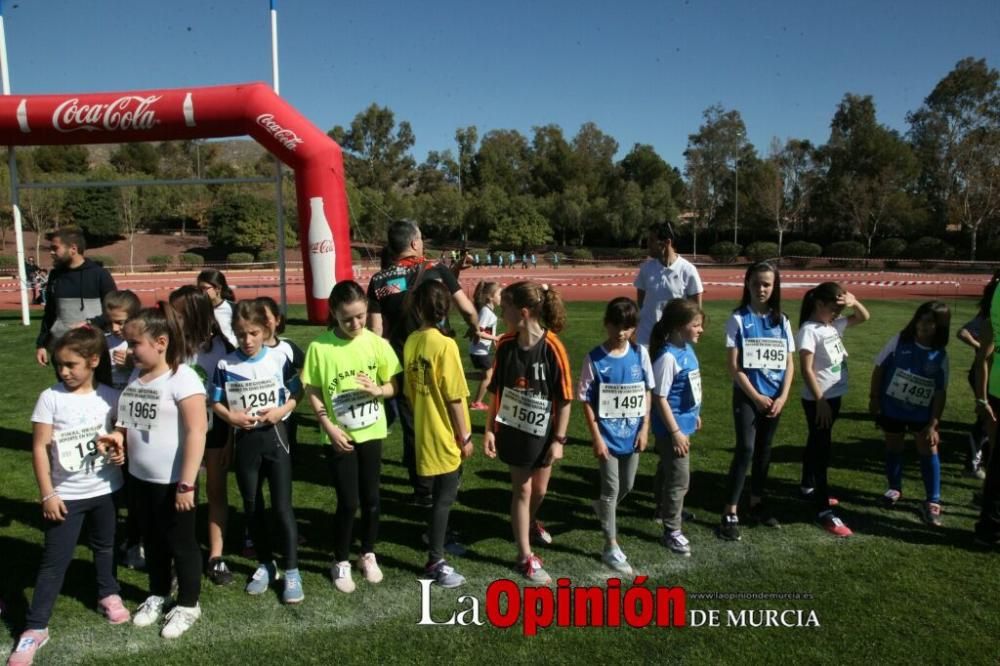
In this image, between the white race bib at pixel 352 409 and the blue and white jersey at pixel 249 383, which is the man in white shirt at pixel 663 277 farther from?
the blue and white jersey at pixel 249 383

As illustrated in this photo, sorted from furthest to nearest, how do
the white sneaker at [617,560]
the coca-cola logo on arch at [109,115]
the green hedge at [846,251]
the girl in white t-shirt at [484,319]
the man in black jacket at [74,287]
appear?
the green hedge at [846,251] < the coca-cola logo on arch at [109,115] < the girl in white t-shirt at [484,319] < the man in black jacket at [74,287] < the white sneaker at [617,560]

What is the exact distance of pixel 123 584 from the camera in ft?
12.0

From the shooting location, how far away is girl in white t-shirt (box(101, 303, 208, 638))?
3078mm

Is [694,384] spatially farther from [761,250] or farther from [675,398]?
[761,250]

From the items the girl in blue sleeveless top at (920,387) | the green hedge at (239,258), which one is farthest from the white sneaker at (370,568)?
the green hedge at (239,258)

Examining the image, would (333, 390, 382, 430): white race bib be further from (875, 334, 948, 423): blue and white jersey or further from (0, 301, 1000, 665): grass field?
(875, 334, 948, 423): blue and white jersey

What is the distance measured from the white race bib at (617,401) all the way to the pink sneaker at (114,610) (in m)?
2.63

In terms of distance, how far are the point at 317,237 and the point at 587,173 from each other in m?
60.0

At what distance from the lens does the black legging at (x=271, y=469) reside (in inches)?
136

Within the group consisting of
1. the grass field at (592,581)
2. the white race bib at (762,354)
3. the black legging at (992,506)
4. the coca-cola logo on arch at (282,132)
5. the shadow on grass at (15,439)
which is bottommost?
the grass field at (592,581)

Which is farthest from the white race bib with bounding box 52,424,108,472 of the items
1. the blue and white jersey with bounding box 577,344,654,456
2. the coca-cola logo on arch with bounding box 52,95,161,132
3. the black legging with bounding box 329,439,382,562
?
the coca-cola logo on arch with bounding box 52,95,161,132

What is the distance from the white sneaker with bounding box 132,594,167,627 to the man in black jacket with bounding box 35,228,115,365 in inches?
101

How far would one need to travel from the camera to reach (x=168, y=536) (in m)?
3.17

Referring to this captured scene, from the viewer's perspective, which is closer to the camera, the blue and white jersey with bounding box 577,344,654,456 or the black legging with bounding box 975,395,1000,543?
the blue and white jersey with bounding box 577,344,654,456
